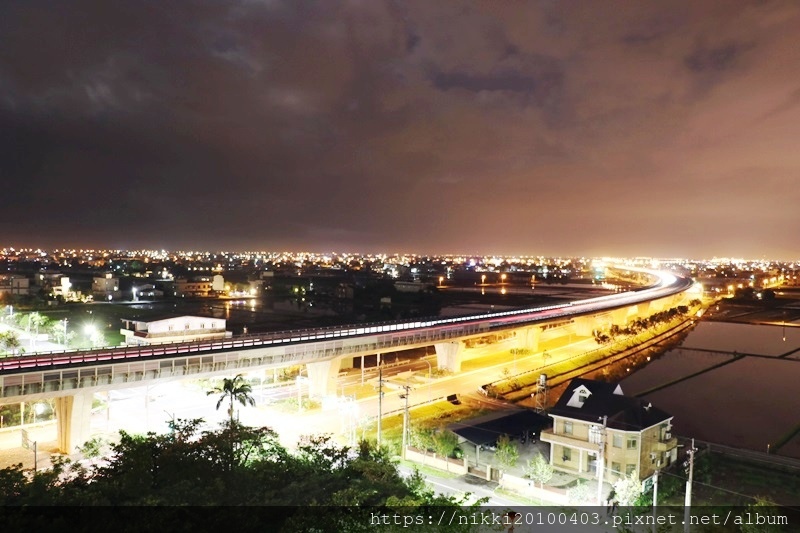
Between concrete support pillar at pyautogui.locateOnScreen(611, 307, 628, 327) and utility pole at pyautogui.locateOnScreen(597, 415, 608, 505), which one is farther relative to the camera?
concrete support pillar at pyautogui.locateOnScreen(611, 307, 628, 327)

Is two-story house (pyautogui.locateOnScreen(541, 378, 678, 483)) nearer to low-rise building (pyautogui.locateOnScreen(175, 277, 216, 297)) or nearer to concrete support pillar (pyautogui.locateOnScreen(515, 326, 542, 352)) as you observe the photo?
concrete support pillar (pyautogui.locateOnScreen(515, 326, 542, 352))

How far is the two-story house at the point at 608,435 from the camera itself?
21219 millimetres

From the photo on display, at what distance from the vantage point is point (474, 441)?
24609 millimetres

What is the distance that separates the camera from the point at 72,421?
25.0m

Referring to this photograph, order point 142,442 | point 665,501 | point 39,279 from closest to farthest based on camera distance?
1. point 142,442
2. point 665,501
3. point 39,279

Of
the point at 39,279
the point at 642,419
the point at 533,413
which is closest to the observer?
the point at 642,419

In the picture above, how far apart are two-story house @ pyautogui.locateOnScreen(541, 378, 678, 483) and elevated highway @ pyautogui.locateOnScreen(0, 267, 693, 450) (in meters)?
16.2

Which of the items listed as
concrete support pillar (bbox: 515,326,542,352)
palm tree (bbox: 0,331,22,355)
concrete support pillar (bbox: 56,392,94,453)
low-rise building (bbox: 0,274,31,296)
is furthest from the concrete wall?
low-rise building (bbox: 0,274,31,296)

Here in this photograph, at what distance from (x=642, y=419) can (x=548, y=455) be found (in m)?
4.54

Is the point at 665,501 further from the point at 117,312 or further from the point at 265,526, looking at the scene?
the point at 117,312

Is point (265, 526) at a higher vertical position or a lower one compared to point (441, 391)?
higher

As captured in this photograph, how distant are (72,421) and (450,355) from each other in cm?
2720

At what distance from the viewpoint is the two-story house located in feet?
69.6

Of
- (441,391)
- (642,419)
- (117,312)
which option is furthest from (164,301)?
(642,419)
